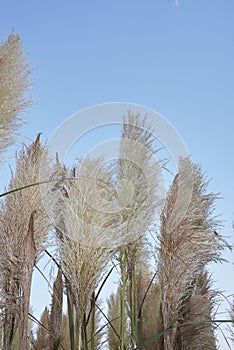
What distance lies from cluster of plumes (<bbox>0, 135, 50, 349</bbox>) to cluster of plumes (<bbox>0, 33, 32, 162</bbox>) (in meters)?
0.22

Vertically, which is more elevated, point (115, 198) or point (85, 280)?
point (115, 198)

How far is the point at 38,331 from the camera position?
3465 millimetres

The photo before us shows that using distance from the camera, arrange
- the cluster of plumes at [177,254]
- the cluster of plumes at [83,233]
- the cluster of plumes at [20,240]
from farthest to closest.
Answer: the cluster of plumes at [177,254] → the cluster of plumes at [83,233] → the cluster of plumes at [20,240]

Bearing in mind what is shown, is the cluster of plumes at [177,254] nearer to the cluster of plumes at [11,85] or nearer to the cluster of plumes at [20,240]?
the cluster of plumes at [20,240]

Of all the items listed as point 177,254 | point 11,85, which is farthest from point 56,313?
point 11,85

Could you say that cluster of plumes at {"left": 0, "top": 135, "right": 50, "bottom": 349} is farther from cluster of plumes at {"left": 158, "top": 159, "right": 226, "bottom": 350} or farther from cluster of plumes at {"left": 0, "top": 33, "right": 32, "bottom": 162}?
cluster of plumes at {"left": 158, "top": 159, "right": 226, "bottom": 350}

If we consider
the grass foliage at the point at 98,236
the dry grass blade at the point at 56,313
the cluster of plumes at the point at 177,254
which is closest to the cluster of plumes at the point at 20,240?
the grass foliage at the point at 98,236

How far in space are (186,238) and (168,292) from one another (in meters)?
0.32

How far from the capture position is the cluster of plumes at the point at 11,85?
7.95 feet

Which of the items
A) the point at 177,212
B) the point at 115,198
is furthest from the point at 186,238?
the point at 115,198

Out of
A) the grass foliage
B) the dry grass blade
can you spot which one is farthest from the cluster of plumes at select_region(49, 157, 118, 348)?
the dry grass blade

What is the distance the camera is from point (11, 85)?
8.14 feet

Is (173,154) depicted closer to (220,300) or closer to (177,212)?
(177,212)

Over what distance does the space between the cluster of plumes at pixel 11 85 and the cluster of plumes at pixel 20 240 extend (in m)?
0.22
